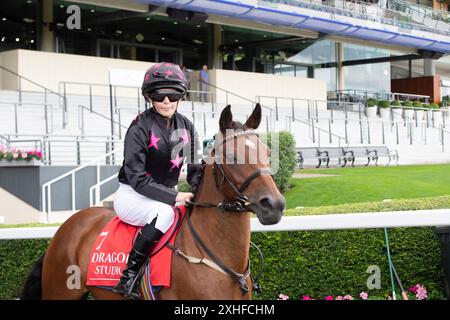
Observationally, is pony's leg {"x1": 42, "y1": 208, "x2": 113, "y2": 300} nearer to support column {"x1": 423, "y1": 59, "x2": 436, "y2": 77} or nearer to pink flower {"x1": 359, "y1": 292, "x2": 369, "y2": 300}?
pink flower {"x1": 359, "y1": 292, "x2": 369, "y2": 300}

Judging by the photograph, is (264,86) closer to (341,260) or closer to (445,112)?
(445,112)

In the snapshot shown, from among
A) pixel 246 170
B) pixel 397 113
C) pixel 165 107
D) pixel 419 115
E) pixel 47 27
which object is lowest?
pixel 246 170

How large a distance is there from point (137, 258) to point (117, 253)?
0.32 meters

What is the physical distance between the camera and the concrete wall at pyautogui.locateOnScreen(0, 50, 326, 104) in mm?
23844

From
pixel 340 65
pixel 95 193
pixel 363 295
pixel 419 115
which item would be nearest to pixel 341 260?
pixel 363 295

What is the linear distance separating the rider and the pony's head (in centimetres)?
42

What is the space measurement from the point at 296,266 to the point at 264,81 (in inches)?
1038

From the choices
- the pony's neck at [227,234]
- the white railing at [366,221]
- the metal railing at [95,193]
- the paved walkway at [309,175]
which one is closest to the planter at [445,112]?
the paved walkway at [309,175]

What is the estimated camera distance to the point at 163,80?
4605 millimetres

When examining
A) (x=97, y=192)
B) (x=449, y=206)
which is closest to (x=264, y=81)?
(x=97, y=192)

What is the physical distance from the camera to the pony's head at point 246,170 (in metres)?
3.81

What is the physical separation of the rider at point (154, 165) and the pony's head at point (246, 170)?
0.42 meters

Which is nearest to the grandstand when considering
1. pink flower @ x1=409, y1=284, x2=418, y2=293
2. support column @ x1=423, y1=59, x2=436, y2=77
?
support column @ x1=423, y1=59, x2=436, y2=77

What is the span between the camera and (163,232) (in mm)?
4414
